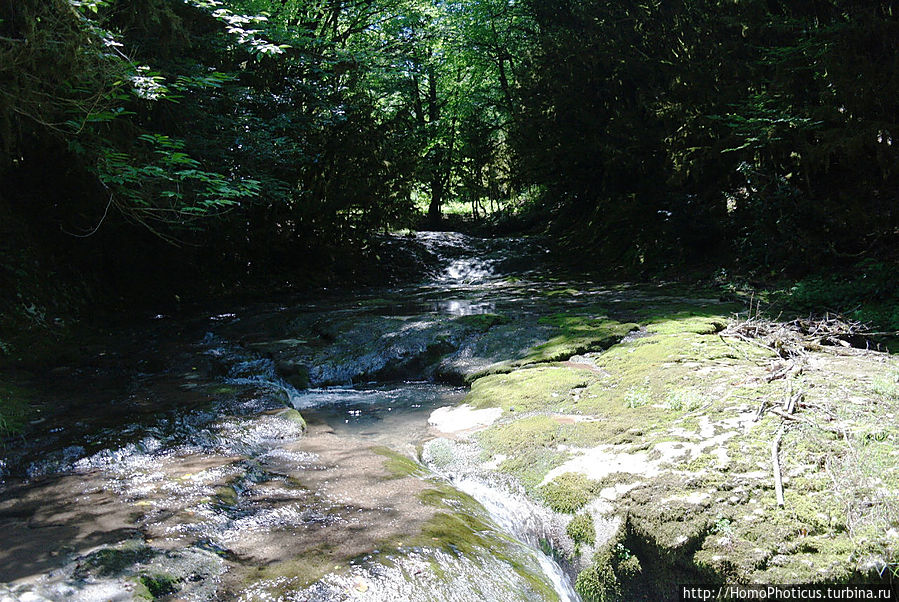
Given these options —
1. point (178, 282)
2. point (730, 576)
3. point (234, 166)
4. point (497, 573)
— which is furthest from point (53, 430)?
point (178, 282)

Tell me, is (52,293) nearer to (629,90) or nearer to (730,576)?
(730,576)

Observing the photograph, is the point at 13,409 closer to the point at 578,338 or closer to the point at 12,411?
the point at 12,411

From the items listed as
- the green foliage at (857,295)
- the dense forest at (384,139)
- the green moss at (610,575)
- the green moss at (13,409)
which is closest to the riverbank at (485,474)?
the green moss at (610,575)

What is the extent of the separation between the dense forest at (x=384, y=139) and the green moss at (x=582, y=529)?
5317 mm

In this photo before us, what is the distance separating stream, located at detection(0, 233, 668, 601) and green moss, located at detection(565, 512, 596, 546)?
0.11 metres

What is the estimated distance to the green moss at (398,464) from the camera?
398 centimetres

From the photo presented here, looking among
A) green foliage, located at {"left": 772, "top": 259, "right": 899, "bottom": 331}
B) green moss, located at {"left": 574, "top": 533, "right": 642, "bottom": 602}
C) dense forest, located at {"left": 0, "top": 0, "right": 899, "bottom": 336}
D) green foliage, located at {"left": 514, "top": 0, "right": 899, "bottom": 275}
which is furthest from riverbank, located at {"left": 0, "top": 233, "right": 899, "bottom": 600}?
green foliage, located at {"left": 514, "top": 0, "right": 899, "bottom": 275}

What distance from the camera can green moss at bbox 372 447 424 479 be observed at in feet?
13.1

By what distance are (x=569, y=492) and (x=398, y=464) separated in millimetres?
1310

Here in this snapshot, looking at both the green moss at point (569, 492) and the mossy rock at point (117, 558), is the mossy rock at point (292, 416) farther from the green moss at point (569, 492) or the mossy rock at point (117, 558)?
the green moss at point (569, 492)

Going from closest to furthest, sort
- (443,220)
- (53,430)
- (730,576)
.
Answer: (730,576), (53,430), (443,220)

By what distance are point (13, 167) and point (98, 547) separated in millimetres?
8534

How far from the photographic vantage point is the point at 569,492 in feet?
11.4

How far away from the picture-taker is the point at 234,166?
9.88 m
